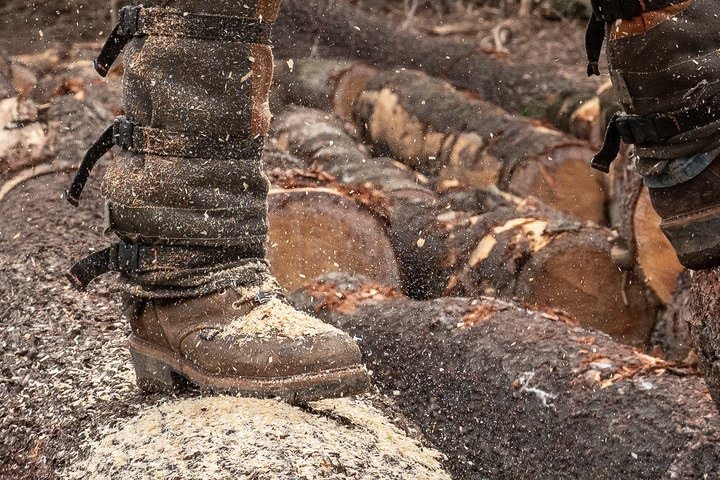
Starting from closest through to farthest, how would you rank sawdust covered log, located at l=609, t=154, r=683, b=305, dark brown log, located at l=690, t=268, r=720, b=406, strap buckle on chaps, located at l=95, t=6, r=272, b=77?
dark brown log, located at l=690, t=268, r=720, b=406 < strap buckle on chaps, located at l=95, t=6, r=272, b=77 < sawdust covered log, located at l=609, t=154, r=683, b=305

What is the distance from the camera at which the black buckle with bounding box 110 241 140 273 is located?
231 centimetres

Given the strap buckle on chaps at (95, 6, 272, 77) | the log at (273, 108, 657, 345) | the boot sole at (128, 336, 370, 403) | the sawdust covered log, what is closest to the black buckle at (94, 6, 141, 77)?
the strap buckle on chaps at (95, 6, 272, 77)

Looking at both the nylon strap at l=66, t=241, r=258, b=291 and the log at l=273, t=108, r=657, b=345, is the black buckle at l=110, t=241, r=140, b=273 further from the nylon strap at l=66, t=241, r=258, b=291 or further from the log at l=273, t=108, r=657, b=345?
the log at l=273, t=108, r=657, b=345

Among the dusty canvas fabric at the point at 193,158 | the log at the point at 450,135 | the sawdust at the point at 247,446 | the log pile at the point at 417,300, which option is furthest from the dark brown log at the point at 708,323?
the log at the point at 450,135

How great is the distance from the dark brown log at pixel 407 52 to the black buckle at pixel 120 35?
383 centimetres

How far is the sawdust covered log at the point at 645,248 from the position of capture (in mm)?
3803

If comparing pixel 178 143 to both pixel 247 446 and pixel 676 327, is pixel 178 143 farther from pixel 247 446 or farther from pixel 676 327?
pixel 676 327

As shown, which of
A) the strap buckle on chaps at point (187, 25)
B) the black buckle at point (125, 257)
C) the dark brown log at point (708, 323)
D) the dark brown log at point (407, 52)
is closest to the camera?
the dark brown log at point (708, 323)

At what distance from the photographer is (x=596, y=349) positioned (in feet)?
8.57

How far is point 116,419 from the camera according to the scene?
7.62ft

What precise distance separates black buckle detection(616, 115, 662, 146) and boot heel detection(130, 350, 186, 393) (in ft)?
3.82

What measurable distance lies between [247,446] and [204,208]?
553mm

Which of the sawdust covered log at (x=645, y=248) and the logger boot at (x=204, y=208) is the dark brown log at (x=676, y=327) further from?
the logger boot at (x=204, y=208)

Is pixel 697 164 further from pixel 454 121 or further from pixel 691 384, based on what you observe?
pixel 454 121
